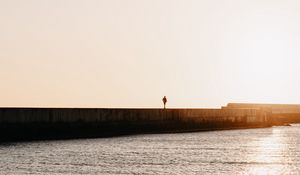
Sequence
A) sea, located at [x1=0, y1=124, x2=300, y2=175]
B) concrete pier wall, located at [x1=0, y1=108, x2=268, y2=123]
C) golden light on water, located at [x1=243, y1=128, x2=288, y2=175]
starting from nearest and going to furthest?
sea, located at [x1=0, y1=124, x2=300, y2=175]
golden light on water, located at [x1=243, y1=128, x2=288, y2=175]
concrete pier wall, located at [x1=0, y1=108, x2=268, y2=123]

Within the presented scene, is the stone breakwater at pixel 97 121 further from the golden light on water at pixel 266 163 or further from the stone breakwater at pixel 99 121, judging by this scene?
the golden light on water at pixel 266 163

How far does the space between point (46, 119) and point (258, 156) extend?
22454 mm

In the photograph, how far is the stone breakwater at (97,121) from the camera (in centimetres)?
5972

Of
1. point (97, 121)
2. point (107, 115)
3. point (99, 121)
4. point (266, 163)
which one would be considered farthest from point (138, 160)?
Result: point (107, 115)

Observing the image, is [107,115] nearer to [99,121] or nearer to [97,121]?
[99,121]

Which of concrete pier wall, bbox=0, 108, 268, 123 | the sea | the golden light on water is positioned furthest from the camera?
concrete pier wall, bbox=0, 108, 268, 123

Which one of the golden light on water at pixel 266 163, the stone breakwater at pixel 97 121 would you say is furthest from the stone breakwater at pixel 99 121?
the golden light on water at pixel 266 163

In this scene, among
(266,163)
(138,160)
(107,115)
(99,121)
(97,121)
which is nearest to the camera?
(266,163)

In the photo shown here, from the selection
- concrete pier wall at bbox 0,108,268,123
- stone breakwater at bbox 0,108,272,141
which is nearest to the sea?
stone breakwater at bbox 0,108,272,141

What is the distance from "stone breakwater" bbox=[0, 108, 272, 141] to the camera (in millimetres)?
59719

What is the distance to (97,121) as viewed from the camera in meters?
70.2

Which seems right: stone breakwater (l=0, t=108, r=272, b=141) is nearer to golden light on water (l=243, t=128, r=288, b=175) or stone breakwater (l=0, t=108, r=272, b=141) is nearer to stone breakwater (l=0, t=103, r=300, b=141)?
stone breakwater (l=0, t=103, r=300, b=141)

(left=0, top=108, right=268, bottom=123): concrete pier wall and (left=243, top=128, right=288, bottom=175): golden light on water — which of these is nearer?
(left=243, top=128, right=288, bottom=175): golden light on water

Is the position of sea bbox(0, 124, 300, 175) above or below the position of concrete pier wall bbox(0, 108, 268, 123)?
below
